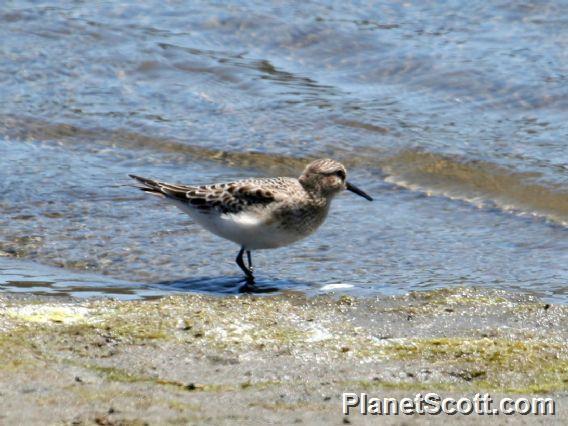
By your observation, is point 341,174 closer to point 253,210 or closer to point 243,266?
point 253,210

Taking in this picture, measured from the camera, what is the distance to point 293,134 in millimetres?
10555

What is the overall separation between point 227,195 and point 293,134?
3266mm

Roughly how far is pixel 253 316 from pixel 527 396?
1.61 metres

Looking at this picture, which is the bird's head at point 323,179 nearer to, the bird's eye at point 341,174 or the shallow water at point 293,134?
the bird's eye at point 341,174

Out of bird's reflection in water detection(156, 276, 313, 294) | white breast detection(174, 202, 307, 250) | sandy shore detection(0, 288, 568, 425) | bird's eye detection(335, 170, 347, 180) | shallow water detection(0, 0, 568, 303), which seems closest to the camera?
sandy shore detection(0, 288, 568, 425)

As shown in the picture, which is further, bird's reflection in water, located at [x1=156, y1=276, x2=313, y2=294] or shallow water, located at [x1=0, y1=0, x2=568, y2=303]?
shallow water, located at [x1=0, y1=0, x2=568, y2=303]

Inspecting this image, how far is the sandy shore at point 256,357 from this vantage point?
4.45 m

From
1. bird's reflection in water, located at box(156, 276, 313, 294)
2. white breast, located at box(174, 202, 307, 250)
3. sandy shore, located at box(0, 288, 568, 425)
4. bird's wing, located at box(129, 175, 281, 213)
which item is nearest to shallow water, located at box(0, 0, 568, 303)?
bird's reflection in water, located at box(156, 276, 313, 294)

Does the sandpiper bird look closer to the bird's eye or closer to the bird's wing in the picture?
the bird's wing

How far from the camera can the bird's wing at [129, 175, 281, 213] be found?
7.34m

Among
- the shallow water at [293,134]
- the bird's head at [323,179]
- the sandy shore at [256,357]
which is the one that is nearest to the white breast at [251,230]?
the shallow water at [293,134]

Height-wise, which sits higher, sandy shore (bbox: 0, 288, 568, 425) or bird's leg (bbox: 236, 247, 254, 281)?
sandy shore (bbox: 0, 288, 568, 425)

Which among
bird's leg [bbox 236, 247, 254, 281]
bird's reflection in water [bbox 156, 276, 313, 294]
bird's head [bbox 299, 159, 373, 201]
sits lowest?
bird's reflection in water [bbox 156, 276, 313, 294]

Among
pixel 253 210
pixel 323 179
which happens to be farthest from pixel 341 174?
pixel 253 210
